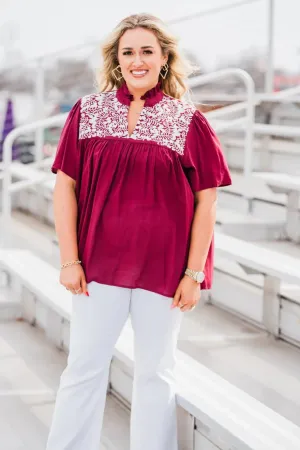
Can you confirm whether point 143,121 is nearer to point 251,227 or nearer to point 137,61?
point 137,61

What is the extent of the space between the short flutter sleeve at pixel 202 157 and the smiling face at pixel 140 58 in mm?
129

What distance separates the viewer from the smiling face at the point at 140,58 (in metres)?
1.41

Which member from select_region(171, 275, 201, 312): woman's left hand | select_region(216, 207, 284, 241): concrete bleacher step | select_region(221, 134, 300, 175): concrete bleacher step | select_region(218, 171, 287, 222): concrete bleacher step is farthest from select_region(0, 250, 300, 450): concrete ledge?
select_region(221, 134, 300, 175): concrete bleacher step

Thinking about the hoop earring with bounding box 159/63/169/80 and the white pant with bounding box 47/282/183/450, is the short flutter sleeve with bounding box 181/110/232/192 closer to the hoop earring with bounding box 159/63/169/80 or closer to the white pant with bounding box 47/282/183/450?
the hoop earring with bounding box 159/63/169/80

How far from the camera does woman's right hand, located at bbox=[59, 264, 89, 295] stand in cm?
143

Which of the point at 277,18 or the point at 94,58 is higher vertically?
the point at 277,18

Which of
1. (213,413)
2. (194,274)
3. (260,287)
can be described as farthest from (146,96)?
(260,287)

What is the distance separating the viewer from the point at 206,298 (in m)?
2.58

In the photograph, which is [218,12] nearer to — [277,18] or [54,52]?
[277,18]

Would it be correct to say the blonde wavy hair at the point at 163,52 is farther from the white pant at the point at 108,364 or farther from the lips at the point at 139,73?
the white pant at the point at 108,364

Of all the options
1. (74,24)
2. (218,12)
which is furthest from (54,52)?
(74,24)

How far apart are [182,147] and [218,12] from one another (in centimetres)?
239

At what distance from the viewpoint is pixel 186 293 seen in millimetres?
1412

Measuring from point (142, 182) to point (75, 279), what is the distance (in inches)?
9.7
